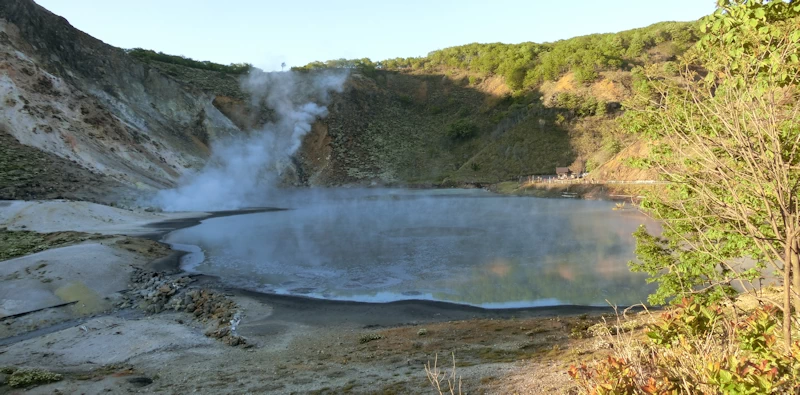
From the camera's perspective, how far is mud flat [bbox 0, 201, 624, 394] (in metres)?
8.92

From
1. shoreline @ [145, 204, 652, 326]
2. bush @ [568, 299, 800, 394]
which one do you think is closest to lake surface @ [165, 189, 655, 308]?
shoreline @ [145, 204, 652, 326]

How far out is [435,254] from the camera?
2314cm

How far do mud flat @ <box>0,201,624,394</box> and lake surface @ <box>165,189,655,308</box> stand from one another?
1.52 m

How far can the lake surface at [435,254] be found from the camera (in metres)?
17.0

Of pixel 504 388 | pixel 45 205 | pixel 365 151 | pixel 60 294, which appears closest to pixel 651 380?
pixel 504 388

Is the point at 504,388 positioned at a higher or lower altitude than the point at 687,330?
lower

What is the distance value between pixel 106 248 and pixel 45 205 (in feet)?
37.1

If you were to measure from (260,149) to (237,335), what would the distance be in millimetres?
59795

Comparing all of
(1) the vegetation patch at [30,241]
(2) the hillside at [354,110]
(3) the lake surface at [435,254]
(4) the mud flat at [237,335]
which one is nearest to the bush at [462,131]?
(2) the hillside at [354,110]

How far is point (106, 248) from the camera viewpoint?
73.3 feet

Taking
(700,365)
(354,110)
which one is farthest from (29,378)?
(354,110)

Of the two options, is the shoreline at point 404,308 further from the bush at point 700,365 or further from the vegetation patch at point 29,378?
the bush at point 700,365

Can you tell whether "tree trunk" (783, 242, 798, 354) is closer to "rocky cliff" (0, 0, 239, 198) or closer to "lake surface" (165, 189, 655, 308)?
"lake surface" (165, 189, 655, 308)

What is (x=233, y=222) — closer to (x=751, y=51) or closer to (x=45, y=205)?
(x=45, y=205)
